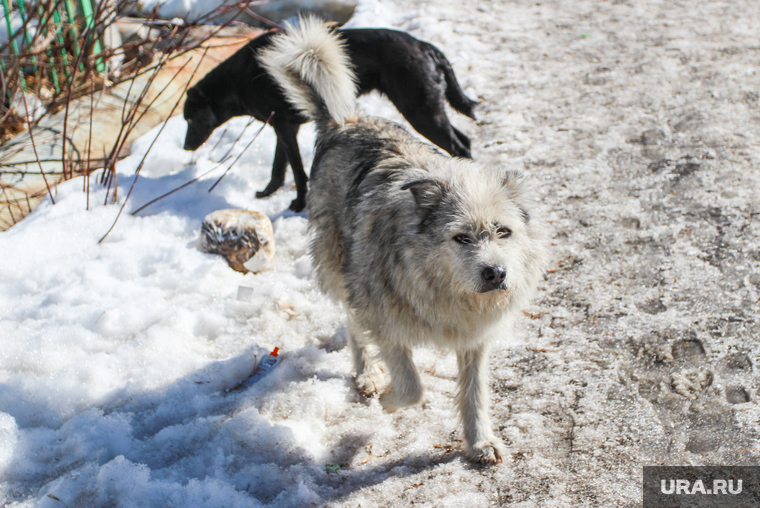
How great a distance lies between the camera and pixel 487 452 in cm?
255

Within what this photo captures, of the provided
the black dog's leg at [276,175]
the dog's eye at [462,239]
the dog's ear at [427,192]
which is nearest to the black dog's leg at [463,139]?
the black dog's leg at [276,175]

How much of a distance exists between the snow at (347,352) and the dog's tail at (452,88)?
22.0 inches

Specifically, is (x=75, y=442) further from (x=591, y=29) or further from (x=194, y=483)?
(x=591, y=29)

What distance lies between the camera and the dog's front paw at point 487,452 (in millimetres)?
2551

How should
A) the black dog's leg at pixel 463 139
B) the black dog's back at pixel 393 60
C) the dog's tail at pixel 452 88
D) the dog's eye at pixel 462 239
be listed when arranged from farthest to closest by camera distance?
the black dog's leg at pixel 463 139 < the dog's tail at pixel 452 88 < the black dog's back at pixel 393 60 < the dog's eye at pixel 462 239

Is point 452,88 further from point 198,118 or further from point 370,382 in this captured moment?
point 370,382

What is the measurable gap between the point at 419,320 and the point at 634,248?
2.16m

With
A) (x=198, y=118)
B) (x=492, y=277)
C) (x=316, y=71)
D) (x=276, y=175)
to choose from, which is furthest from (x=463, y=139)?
(x=492, y=277)

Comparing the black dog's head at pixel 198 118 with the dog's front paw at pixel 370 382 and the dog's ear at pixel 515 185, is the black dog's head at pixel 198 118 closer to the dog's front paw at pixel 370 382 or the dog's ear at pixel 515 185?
the dog's front paw at pixel 370 382

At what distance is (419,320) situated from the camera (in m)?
2.48

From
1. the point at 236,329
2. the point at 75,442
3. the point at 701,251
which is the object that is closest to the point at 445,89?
the point at 701,251

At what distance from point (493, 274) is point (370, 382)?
1251 millimetres

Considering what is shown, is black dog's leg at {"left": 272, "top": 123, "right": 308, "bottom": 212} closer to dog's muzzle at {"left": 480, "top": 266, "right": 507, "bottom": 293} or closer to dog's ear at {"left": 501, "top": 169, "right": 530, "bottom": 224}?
dog's ear at {"left": 501, "top": 169, "right": 530, "bottom": 224}

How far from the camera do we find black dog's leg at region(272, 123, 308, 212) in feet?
15.2
